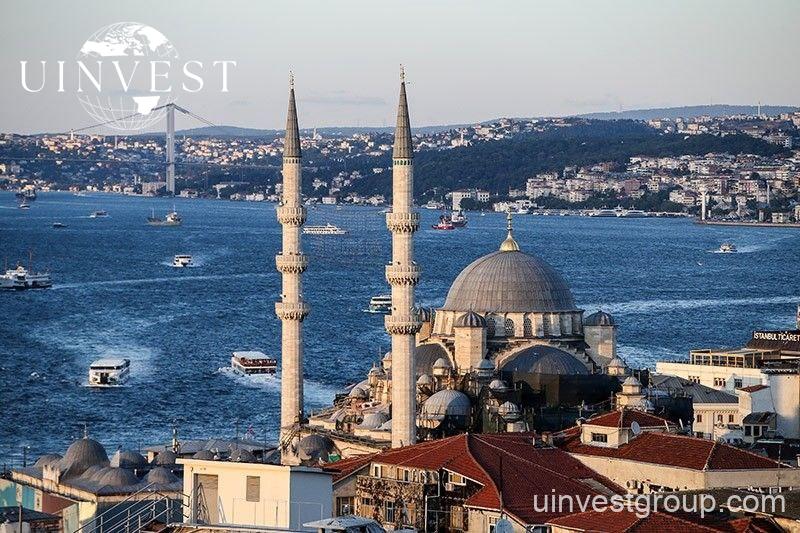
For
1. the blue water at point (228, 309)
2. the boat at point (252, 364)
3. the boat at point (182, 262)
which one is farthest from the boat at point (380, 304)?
the boat at point (182, 262)

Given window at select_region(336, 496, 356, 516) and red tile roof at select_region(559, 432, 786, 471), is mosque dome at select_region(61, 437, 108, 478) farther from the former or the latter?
red tile roof at select_region(559, 432, 786, 471)

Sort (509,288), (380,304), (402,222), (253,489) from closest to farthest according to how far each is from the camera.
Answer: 1. (253,489)
2. (402,222)
3. (509,288)
4. (380,304)

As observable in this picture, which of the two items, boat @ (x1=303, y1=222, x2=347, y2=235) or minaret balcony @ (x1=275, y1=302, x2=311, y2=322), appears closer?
minaret balcony @ (x1=275, y1=302, x2=311, y2=322)


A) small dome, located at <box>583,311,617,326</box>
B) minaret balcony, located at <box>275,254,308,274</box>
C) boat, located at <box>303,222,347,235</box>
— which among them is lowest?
boat, located at <box>303,222,347,235</box>

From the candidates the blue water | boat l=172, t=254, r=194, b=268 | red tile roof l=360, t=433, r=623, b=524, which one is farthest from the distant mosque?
boat l=172, t=254, r=194, b=268

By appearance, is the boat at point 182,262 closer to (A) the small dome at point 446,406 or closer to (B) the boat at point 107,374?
(B) the boat at point 107,374

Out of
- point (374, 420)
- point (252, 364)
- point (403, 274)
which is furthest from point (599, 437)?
point (252, 364)

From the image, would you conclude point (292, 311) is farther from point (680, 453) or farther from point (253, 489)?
point (253, 489)
